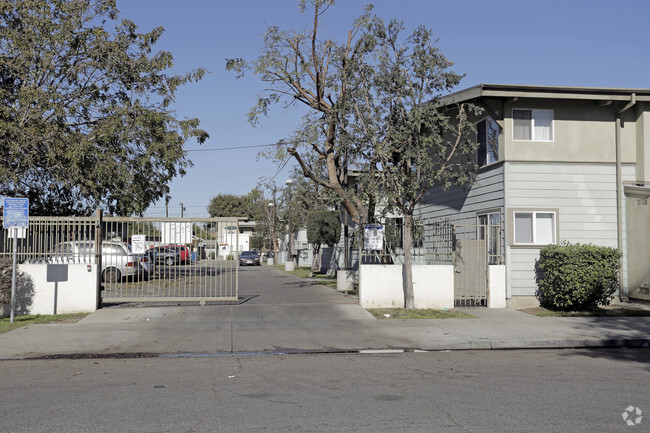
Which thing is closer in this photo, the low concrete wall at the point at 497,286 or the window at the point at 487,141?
the low concrete wall at the point at 497,286

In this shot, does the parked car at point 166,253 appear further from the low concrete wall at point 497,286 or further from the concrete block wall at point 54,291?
the low concrete wall at point 497,286

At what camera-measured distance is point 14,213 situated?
12508 millimetres

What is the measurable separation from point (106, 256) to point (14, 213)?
4.34 metres

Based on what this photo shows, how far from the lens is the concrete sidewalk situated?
10.5m

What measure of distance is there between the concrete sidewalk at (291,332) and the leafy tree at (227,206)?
8290cm

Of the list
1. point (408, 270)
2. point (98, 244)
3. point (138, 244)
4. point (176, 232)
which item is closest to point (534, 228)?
point (408, 270)

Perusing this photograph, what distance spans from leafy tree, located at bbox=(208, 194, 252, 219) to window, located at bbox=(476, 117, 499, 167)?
81.3 m

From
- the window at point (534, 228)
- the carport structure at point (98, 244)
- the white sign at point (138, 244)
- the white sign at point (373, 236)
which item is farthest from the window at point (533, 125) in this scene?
the white sign at point (138, 244)

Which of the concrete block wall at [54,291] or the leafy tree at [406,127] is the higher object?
the leafy tree at [406,127]

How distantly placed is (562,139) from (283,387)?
11.8m

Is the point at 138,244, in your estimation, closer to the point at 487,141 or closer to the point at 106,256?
the point at 106,256

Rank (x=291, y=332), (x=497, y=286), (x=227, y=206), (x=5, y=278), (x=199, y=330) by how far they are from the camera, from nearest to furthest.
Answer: (x=291, y=332) < (x=199, y=330) < (x=5, y=278) < (x=497, y=286) < (x=227, y=206)

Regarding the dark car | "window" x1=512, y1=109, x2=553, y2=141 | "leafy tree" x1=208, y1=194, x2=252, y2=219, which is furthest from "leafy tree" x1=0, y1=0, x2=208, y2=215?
"leafy tree" x1=208, y1=194, x2=252, y2=219

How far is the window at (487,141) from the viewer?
1599 cm
